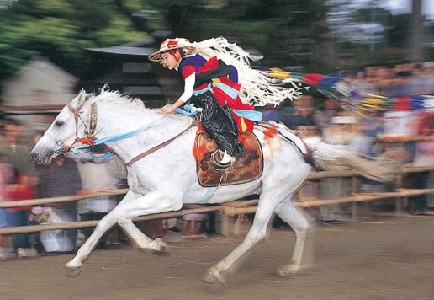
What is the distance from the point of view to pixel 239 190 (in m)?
6.66

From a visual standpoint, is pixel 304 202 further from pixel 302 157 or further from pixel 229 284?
pixel 229 284

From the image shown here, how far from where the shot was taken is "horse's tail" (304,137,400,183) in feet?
23.9

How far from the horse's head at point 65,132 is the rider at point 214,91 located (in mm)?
671

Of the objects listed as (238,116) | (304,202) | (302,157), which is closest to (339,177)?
(304,202)

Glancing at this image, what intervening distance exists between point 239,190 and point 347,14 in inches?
197

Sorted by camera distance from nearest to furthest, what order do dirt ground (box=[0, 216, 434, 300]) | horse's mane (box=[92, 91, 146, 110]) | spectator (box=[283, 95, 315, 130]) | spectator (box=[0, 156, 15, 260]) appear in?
dirt ground (box=[0, 216, 434, 300]) < horse's mane (box=[92, 91, 146, 110]) < spectator (box=[0, 156, 15, 260]) < spectator (box=[283, 95, 315, 130])

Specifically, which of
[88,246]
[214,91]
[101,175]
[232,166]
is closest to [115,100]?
[214,91]

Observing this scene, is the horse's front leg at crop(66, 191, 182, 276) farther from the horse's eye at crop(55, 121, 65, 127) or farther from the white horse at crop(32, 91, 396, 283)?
the horse's eye at crop(55, 121, 65, 127)

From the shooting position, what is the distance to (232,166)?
645cm

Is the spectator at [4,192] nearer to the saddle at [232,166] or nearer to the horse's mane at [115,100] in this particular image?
the horse's mane at [115,100]

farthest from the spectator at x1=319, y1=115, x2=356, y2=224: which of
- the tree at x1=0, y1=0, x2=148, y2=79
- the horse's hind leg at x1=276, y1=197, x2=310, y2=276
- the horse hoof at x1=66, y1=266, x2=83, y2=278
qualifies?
the horse hoof at x1=66, y1=266, x2=83, y2=278

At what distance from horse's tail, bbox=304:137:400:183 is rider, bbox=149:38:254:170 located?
1096 millimetres

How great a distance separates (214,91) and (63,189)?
2.55 m

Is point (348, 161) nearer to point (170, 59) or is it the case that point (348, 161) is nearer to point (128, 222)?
point (170, 59)
